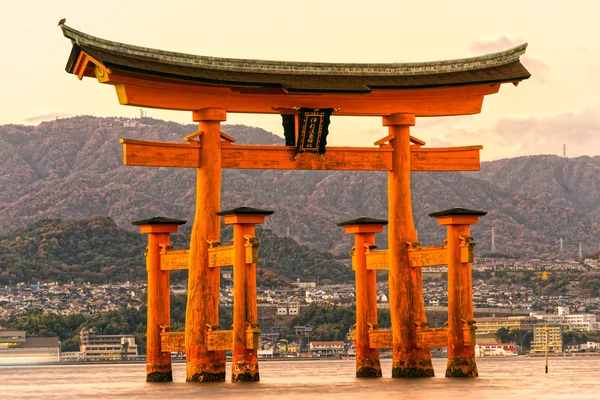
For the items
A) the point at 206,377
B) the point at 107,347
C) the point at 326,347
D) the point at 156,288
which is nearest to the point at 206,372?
the point at 206,377

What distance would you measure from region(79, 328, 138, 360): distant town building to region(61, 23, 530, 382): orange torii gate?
73.7m

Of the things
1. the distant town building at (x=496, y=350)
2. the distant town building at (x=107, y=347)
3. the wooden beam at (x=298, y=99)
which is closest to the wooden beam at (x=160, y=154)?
the wooden beam at (x=298, y=99)

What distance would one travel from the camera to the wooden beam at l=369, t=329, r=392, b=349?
3738 cm

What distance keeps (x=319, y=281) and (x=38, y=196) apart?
58.6 meters

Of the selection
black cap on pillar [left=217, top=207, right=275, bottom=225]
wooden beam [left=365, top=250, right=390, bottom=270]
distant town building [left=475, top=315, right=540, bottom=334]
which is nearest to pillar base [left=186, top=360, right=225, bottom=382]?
black cap on pillar [left=217, top=207, right=275, bottom=225]

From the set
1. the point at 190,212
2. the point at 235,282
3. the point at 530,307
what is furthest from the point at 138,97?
the point at 190,212

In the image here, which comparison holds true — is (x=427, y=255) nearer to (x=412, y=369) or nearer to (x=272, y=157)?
(x=412, y=369)

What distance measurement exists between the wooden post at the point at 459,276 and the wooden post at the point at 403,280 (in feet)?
5.32

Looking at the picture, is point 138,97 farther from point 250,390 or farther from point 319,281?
point 319,281

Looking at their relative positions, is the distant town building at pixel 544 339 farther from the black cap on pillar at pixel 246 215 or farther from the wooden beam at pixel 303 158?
the black cap on pillar at pixel 246 215

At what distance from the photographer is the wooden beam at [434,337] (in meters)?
36.3

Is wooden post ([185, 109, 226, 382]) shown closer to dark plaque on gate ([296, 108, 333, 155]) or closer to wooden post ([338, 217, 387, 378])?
dark plaque on gate ([296, 108, 333, 155])

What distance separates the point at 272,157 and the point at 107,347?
7771cm

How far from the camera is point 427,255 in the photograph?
36281 mm
